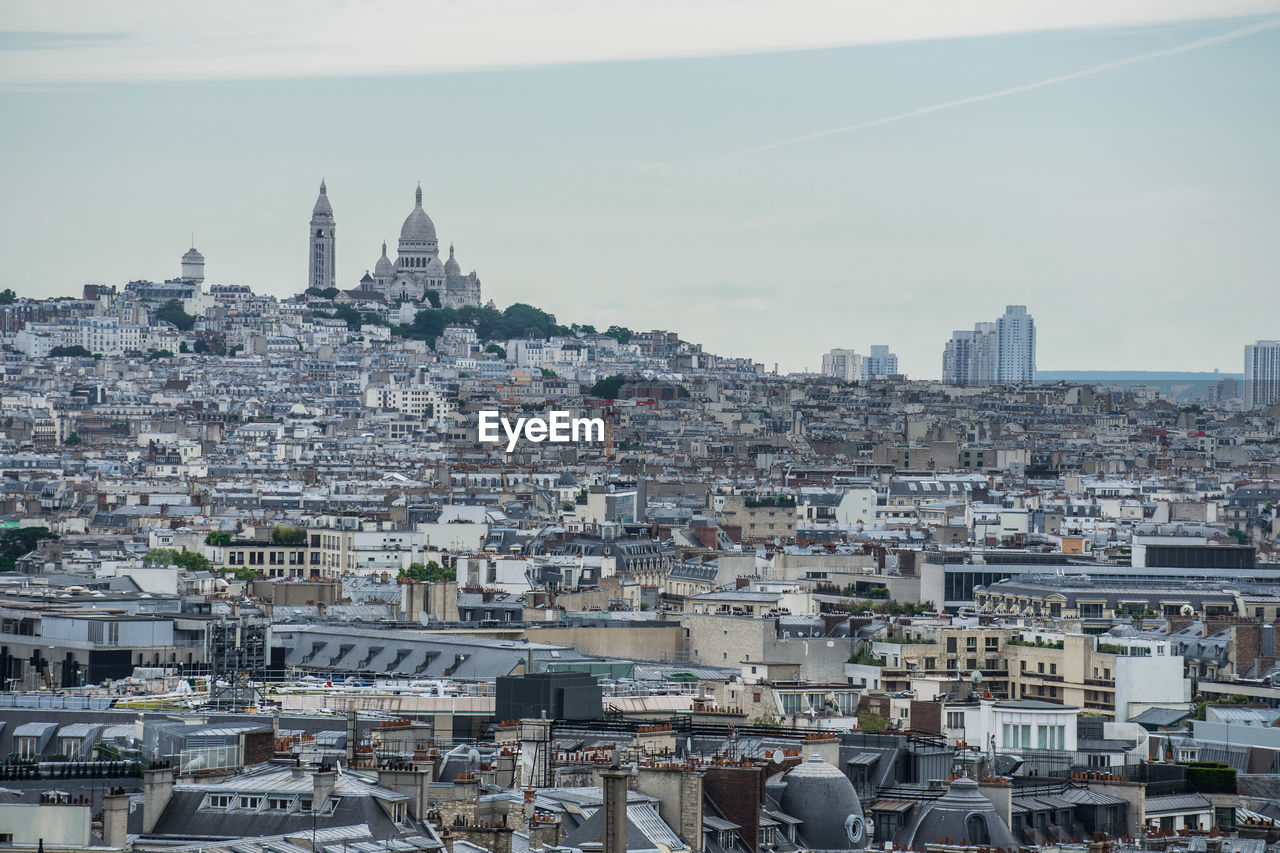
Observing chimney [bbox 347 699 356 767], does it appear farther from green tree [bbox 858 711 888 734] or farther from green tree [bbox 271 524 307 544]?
green tree [bbox 271 524 307 544]

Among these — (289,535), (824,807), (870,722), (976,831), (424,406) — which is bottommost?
(870,722)

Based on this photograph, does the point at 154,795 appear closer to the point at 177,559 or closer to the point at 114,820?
the point at 114,820

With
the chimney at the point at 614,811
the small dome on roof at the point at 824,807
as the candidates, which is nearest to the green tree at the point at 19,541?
the small dome on roof at the point at 824,807

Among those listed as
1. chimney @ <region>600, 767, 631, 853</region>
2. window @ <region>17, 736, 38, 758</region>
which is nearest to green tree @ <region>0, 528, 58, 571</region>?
window @ <region>17, 736, 38, 758</region>

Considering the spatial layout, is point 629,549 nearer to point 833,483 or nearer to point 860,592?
point 860,592

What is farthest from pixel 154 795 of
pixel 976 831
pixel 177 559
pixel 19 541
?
pixel 19 541

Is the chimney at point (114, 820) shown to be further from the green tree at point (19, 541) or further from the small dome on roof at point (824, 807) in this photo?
the green tree at point (19, 541)
